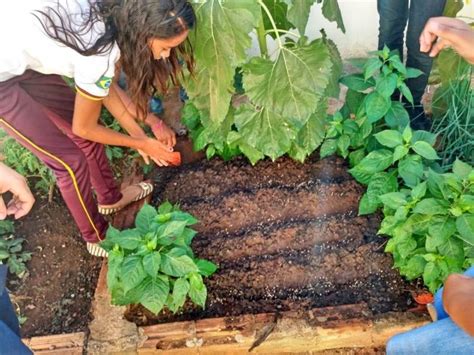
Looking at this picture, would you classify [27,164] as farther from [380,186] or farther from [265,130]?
[380,186]

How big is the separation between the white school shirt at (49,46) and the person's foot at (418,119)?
5.17 feet

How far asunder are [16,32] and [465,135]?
1929 millimetres

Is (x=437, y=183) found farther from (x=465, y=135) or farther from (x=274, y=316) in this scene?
(x=274, y=316)

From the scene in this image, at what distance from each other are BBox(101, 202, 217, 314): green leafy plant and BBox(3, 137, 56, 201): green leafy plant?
81 centimetres

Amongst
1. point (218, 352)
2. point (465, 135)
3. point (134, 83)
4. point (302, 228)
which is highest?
point (134, 83)

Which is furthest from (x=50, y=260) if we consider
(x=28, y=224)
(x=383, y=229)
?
(x=383, y=229)

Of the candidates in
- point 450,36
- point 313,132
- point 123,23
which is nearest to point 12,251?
point 123,23

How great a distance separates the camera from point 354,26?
3348 mm

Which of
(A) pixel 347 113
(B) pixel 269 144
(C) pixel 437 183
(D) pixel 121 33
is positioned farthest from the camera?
(A) pixel 347 113

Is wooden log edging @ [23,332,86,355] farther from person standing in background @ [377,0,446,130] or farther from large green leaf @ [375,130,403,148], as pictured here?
person standing in background @ [377,0,446,130]

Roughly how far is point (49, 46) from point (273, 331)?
4.44 ft

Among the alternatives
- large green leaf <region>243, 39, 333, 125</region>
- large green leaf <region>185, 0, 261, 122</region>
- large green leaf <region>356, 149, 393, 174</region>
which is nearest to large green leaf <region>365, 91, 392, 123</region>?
large green leaf <region>356, 149, 393, 174</region>

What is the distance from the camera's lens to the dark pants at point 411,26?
8.32 ft

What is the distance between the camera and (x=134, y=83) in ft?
6.80
